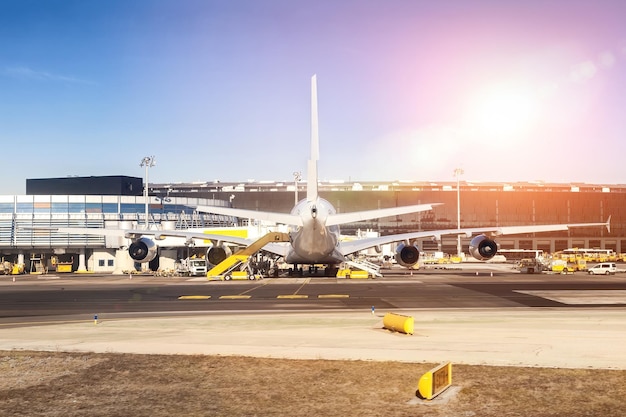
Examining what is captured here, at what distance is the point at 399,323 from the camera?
24016 millimetres

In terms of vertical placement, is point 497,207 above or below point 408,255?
above

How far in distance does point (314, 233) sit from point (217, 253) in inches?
723

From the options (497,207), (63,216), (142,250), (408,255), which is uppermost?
(497,207)

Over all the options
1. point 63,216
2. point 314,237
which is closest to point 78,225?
point 63,216

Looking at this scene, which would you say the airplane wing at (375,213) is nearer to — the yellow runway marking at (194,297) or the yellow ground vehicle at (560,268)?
the yellow runway marking at (194,297)

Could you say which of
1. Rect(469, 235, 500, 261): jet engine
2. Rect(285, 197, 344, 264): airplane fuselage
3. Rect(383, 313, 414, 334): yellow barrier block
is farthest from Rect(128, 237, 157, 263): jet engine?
Rect(383, 313, 414, 334): yellow barrier block

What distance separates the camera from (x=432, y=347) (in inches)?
819

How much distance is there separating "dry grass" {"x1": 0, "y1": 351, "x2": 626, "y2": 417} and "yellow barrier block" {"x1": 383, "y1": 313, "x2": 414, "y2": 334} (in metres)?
5.95

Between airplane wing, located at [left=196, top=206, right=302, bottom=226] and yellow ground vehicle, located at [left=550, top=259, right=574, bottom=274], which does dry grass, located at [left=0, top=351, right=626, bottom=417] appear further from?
yellow ground vehicle, located at [left=550, top=259, right=574, bottom=274]

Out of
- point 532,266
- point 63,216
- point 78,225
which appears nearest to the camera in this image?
point 532,266

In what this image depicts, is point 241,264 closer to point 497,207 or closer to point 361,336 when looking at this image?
point 361,336

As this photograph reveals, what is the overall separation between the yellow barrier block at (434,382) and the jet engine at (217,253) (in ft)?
185

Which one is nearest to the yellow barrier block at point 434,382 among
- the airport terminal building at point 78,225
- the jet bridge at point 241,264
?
the jet bridge at point 241,264

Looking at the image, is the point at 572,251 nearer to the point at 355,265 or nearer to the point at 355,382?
the point at 355,265
